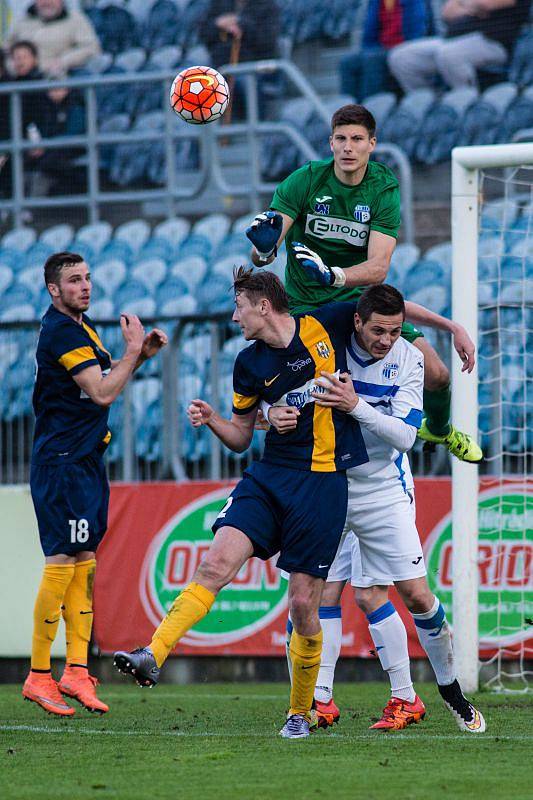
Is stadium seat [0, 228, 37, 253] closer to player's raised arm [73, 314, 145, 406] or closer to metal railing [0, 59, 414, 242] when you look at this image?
metal railing [0, 59, 414, 242]

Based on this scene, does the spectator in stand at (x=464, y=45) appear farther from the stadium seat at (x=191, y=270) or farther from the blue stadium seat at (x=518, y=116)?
the stadium seat at (x=191, y=270)

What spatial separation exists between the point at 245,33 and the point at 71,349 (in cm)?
1092

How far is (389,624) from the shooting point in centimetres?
684

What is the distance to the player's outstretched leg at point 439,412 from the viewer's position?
7359 millimetres

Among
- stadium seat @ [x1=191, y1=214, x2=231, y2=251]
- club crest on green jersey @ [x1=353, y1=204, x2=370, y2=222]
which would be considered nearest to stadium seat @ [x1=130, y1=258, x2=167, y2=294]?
stadium seat @ [x1=191, y1=214, x2=231, y2=251]

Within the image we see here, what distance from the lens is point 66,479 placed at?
7.54 metres

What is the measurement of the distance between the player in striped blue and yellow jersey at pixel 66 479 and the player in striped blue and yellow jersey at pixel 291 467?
1266 mm

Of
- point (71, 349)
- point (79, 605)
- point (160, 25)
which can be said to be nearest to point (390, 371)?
point (71, 349)

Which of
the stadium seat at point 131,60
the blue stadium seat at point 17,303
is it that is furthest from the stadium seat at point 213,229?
the stadium seat at point 131,60

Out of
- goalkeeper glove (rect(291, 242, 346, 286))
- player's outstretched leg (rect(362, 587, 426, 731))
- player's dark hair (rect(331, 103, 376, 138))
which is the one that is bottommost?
player's outstretched leg (rect(362, 587, 426, 731))

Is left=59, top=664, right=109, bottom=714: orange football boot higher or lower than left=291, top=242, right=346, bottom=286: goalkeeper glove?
lower

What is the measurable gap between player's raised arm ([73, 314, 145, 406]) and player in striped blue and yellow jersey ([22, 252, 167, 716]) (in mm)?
79

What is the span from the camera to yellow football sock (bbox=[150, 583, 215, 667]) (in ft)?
18.8

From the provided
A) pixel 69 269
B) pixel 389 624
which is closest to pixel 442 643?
pixel 389 624
